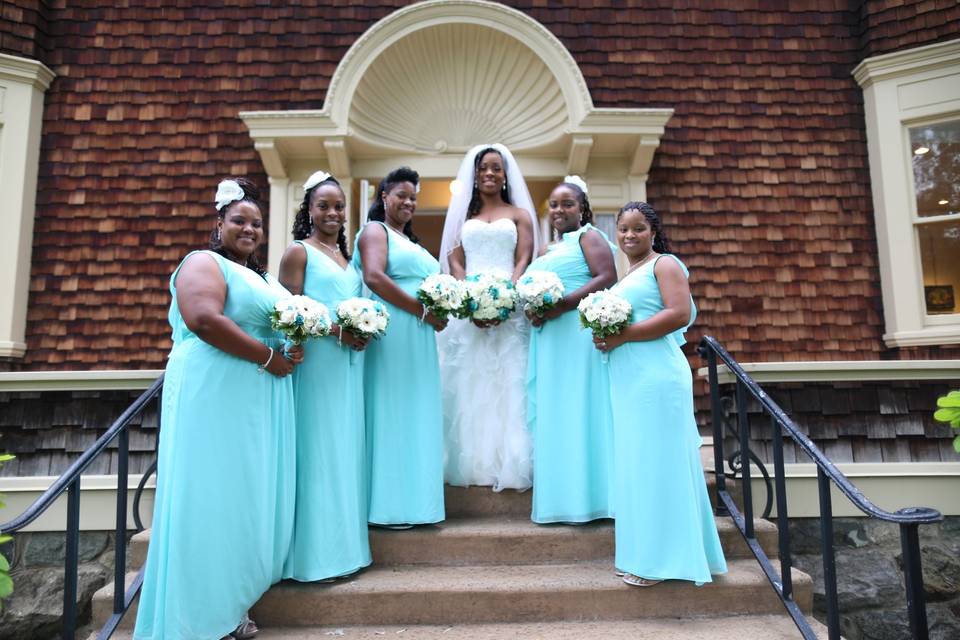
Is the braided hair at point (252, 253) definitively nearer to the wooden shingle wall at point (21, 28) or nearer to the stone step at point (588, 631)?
the stone step at point (588, 631)

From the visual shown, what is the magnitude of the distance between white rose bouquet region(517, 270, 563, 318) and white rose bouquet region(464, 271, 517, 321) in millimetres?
74

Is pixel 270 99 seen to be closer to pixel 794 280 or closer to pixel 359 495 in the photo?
pixel 359 495

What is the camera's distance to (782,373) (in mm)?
4523

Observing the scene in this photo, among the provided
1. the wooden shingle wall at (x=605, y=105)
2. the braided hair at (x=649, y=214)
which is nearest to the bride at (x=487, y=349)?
the braided hair at (x=649, y=214)

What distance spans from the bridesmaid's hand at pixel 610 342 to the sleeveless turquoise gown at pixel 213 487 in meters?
1.51


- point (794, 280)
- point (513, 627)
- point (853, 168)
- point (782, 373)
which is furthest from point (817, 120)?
point (513, 627)

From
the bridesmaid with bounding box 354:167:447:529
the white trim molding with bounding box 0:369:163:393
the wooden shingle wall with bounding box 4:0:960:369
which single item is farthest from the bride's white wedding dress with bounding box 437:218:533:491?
the wooden shingle wall with bounding box 4:0:960:369

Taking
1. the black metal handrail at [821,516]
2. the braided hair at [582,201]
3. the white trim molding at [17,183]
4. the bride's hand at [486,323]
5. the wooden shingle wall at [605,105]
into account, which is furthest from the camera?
the wooden shingle wall at [605,105]

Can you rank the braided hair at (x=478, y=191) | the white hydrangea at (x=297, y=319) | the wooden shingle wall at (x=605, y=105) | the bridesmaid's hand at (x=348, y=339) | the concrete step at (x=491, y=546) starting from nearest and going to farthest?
the white hydrangea at (x=297, y=319) → the bridesmaid's hand at (x=348, y=339) → the concrete step at (x=491, y=546) → the braided hair at (x=478, y=191) → the wooden shingle wall at (x=605, y=105)

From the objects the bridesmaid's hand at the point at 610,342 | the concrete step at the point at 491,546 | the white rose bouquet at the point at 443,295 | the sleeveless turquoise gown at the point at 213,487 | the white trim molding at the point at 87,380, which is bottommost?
the concrete step at the point at 491,546

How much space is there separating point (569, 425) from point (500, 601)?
3.10 feet

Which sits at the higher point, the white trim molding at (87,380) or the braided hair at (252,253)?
the braided hair at (252,253)

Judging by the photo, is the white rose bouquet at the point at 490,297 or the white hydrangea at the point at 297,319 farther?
the white rose bouquet at the point at 490,297

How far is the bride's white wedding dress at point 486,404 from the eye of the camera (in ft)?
12.0
